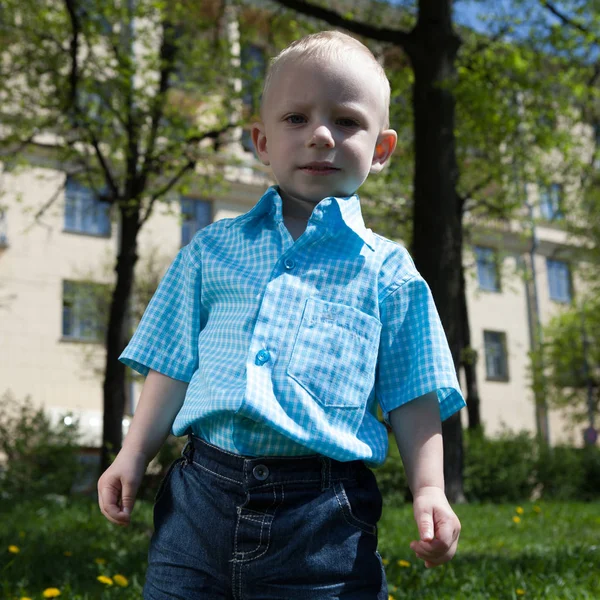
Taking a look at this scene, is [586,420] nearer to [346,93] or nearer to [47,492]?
[47,492]

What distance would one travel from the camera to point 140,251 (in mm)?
26609

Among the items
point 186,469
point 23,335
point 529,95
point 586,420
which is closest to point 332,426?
point 186,469

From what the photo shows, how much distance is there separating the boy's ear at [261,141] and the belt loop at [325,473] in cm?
83

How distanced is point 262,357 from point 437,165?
709cm

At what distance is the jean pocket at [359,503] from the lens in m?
2.04

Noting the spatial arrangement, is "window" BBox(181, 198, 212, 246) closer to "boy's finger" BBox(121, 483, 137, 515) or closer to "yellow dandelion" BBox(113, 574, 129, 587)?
"yellow dandelion" BBox(113, 574, 129, 587)

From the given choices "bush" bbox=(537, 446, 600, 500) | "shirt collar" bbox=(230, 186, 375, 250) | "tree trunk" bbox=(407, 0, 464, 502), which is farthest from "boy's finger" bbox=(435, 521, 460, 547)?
"bush" bbox=(537, 446, 600, 500)

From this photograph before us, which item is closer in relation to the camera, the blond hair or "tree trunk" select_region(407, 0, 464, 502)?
the blond hair

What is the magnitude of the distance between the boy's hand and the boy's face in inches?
31.6

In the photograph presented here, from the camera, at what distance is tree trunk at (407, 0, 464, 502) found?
8.77m

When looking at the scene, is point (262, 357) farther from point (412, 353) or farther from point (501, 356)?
point (501, 356)

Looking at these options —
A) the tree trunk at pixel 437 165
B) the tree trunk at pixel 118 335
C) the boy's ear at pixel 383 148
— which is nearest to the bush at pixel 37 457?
the tree trunk at pixel 118 335

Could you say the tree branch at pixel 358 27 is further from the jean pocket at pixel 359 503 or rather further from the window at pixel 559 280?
the window at pixel 559 280

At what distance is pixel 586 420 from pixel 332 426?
32.9m
